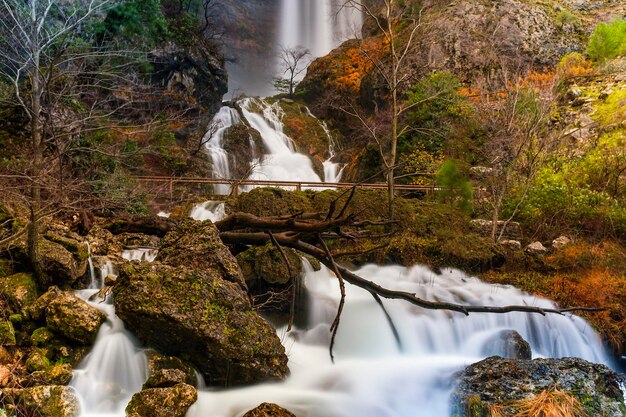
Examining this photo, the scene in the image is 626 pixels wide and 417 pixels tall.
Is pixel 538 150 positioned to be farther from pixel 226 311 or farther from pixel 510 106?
pixel 226 311

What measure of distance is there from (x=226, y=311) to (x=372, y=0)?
45.8 ft

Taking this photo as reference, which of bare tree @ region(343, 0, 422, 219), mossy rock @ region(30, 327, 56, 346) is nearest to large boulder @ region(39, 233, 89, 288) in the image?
mossy rock @ region(30, 327, 56, 346)

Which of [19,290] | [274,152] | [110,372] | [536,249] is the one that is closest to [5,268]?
[19,290]

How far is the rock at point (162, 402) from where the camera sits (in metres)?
4.17

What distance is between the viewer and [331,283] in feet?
29.7

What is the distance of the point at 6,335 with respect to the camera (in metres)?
4.74

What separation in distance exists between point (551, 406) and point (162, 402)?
384 cm

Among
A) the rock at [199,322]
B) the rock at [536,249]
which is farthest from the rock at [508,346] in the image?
the rock at [536,249]

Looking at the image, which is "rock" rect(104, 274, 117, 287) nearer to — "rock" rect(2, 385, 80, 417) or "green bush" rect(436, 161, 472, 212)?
"rock" rect(2, 385, 80, 417)

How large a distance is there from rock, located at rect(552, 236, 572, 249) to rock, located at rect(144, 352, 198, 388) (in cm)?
978

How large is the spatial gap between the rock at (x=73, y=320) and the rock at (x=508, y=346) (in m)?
6.23

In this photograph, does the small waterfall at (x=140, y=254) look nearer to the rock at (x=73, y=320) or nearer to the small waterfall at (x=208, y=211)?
the rock at (x=73, y=320)

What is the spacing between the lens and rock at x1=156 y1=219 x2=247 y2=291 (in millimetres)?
5824

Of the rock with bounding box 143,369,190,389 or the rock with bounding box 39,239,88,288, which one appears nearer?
the rock with bounding box 143,369,190,389
